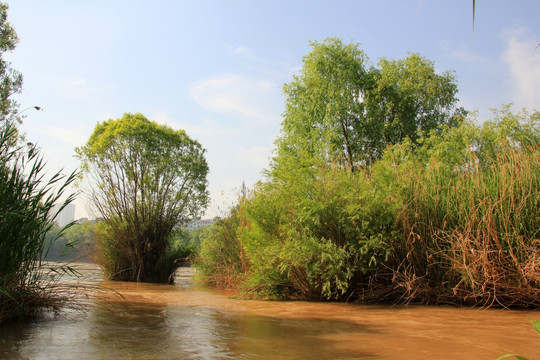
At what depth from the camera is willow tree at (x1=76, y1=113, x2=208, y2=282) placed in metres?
13.6

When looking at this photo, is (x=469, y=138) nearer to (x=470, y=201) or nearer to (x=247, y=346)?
(x=470, y=201)

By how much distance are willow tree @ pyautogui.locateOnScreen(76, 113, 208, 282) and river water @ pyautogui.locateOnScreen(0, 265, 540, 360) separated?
7513 mm

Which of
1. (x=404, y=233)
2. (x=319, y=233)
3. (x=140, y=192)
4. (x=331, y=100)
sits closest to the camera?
(x=404, y=233)

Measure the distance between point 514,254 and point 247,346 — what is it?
15.3 feet

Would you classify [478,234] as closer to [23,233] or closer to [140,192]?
[23,233]

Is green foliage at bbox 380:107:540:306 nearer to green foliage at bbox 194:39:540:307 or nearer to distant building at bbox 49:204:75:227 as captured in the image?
green foliage at bbox 194:39:540:307

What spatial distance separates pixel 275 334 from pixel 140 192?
38.1 feet

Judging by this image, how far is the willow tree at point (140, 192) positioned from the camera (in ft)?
44.8

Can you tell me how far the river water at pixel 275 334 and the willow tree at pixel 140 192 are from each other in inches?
296

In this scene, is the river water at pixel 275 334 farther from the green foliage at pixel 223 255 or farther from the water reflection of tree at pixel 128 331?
the green foliage at pixel 223 255

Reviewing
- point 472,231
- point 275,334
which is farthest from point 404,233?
point 275,334

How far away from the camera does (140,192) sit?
14898 mm

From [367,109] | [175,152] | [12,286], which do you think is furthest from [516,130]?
[12,286]

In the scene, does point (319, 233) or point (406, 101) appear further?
point (406, 101)
